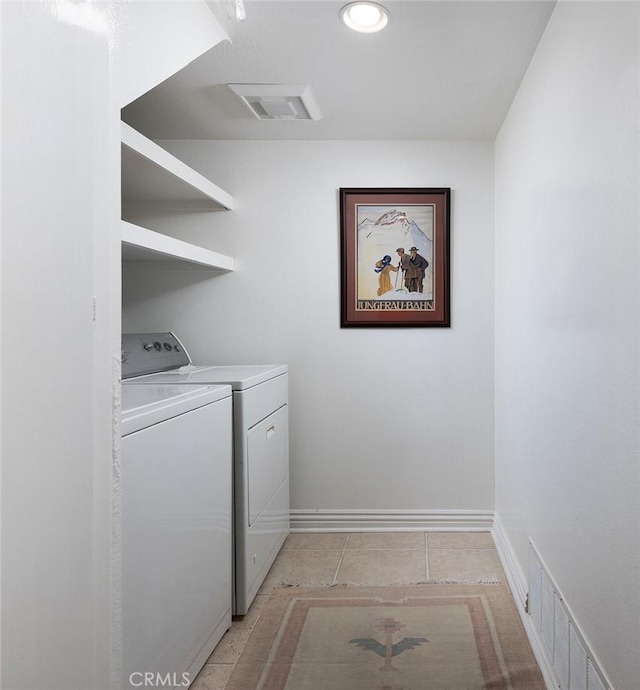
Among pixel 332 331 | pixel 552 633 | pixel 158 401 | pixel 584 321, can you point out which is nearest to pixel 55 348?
pixel 158 401

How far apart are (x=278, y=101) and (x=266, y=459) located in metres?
1.62

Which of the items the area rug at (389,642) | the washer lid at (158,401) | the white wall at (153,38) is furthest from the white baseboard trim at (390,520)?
the white wall at (153,38)

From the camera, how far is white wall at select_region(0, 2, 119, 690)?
749 millimetres

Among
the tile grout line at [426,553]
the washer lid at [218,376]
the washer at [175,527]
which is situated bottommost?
the tile grout line at [426,553]

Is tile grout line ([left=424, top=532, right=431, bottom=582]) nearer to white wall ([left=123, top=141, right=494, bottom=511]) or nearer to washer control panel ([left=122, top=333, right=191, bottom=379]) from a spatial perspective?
white wall ([left=123, top=141, right=494, bottom=511])

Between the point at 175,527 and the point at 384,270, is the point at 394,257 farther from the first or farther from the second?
the point at 175,527

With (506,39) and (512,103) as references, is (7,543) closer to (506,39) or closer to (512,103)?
(506,39)

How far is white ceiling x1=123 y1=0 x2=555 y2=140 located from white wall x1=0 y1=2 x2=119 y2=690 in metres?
1.03

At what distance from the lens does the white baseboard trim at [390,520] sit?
10.1ft

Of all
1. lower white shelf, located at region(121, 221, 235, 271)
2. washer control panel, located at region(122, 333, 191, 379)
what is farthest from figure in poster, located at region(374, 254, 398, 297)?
washer control panel, located at region(122, 333, 191, 379)

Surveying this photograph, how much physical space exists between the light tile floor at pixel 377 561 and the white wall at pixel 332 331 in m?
0.19

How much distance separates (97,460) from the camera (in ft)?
3.41

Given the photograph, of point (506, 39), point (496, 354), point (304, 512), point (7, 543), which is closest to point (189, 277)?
point (304, 512)

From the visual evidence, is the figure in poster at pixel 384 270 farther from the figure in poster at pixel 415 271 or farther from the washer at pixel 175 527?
the washer at pixel 175 527
